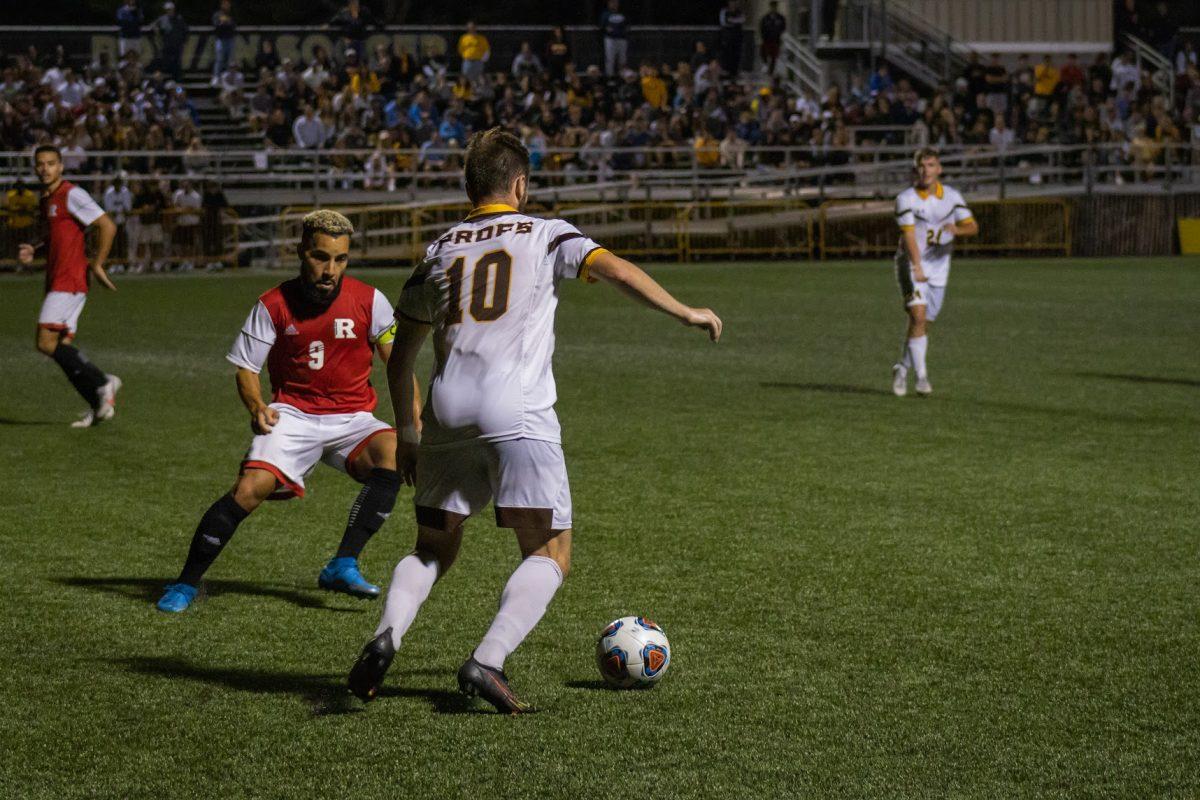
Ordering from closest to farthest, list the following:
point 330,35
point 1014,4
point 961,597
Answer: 1. point 961,597
2. point 330,35
3. point 1014,4

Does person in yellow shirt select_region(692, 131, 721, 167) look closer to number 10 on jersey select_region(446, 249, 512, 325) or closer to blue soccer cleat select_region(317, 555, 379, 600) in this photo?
blue soccer cleat select_region(317, 555, 379, 600)

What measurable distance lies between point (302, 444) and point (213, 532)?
0.51 m

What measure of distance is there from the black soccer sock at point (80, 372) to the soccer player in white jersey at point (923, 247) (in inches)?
253

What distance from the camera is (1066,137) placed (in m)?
33.1

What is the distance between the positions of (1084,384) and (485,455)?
10.2m

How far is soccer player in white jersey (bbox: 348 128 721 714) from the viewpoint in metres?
Answer: 4.81

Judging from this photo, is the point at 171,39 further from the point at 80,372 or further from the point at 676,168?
the point at 80,372

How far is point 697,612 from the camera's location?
630 centimetres

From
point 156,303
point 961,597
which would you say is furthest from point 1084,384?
point 156,303

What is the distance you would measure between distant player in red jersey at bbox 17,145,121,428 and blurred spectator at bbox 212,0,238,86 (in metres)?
22.8

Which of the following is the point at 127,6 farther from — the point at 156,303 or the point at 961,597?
the point at 961,597

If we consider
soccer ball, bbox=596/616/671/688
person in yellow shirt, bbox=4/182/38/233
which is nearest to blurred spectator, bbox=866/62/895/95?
person in yellow shirt, bbox=4/182/38/233

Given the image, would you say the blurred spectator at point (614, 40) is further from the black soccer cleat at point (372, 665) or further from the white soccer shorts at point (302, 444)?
the black soccer cleat at point (372, 665)

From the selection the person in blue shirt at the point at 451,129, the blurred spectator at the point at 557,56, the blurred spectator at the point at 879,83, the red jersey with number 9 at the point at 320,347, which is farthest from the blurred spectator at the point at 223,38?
the red jersey with number 9 at the point at 320,347
